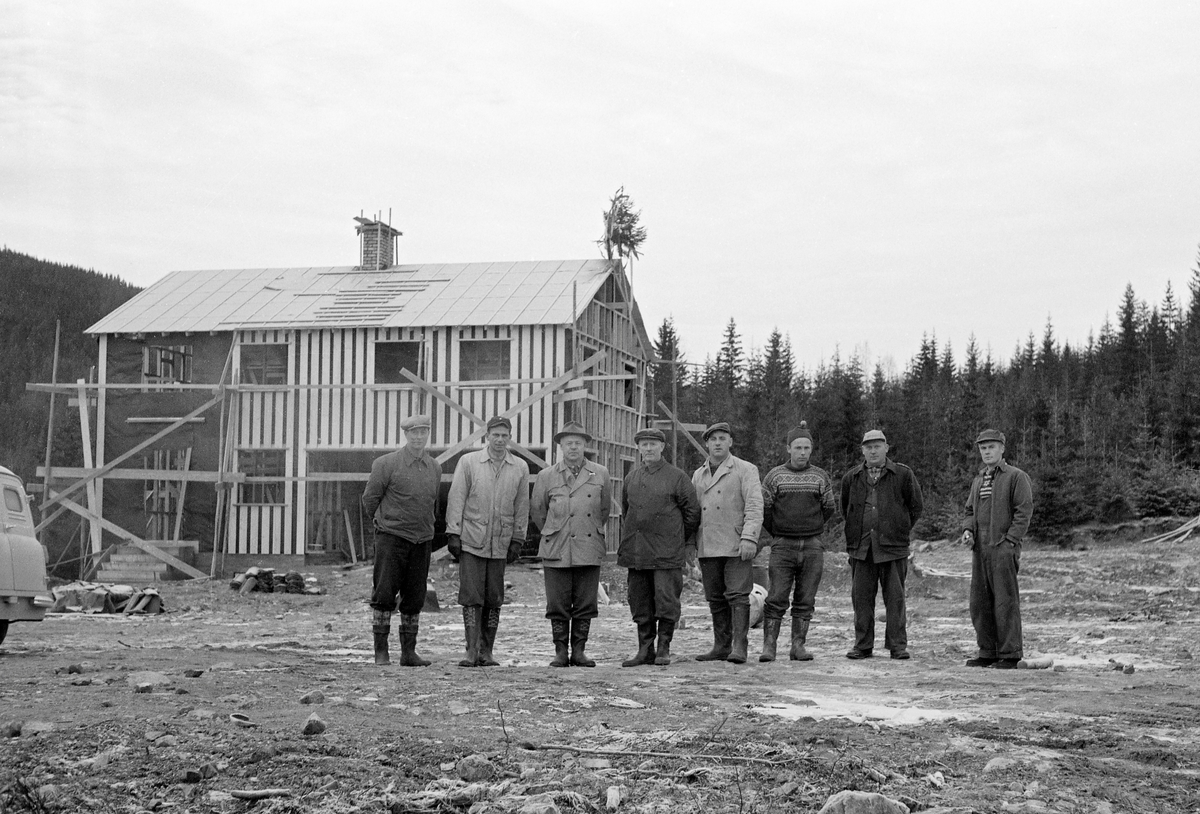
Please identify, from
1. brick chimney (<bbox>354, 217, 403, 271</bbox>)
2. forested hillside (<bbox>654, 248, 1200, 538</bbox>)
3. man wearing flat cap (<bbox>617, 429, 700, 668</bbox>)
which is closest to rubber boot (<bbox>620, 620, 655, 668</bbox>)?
man wearing flat cap (<bbox>617, 429, 700, 668</bbox>)

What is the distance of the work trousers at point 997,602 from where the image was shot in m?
9.93

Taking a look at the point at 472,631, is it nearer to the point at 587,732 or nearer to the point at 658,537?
the point at 658,537

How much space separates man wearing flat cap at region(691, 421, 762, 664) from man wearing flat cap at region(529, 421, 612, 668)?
84 cm

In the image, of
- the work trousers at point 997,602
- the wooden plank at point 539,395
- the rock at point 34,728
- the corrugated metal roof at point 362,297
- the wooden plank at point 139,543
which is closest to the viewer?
the rock at point 34,728

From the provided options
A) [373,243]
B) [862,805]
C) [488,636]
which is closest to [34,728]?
[862,805]

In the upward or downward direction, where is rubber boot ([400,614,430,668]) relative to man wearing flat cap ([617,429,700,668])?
downward

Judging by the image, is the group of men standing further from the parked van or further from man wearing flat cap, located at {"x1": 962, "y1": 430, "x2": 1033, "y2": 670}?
→ the parked van

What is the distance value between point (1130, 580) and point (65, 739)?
833 inches

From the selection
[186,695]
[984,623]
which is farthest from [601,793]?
[984,623]

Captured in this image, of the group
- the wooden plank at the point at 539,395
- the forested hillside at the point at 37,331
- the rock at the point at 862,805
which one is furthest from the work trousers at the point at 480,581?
the forested hillside at the point at 37,331

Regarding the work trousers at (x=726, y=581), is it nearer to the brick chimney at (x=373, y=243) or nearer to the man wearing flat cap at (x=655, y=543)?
the man wearing flat cap at (x=655, y=543)

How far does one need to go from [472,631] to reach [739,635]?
2.06 meters

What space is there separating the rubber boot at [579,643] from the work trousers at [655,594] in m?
0.40

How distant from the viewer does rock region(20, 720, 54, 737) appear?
5781 mm
